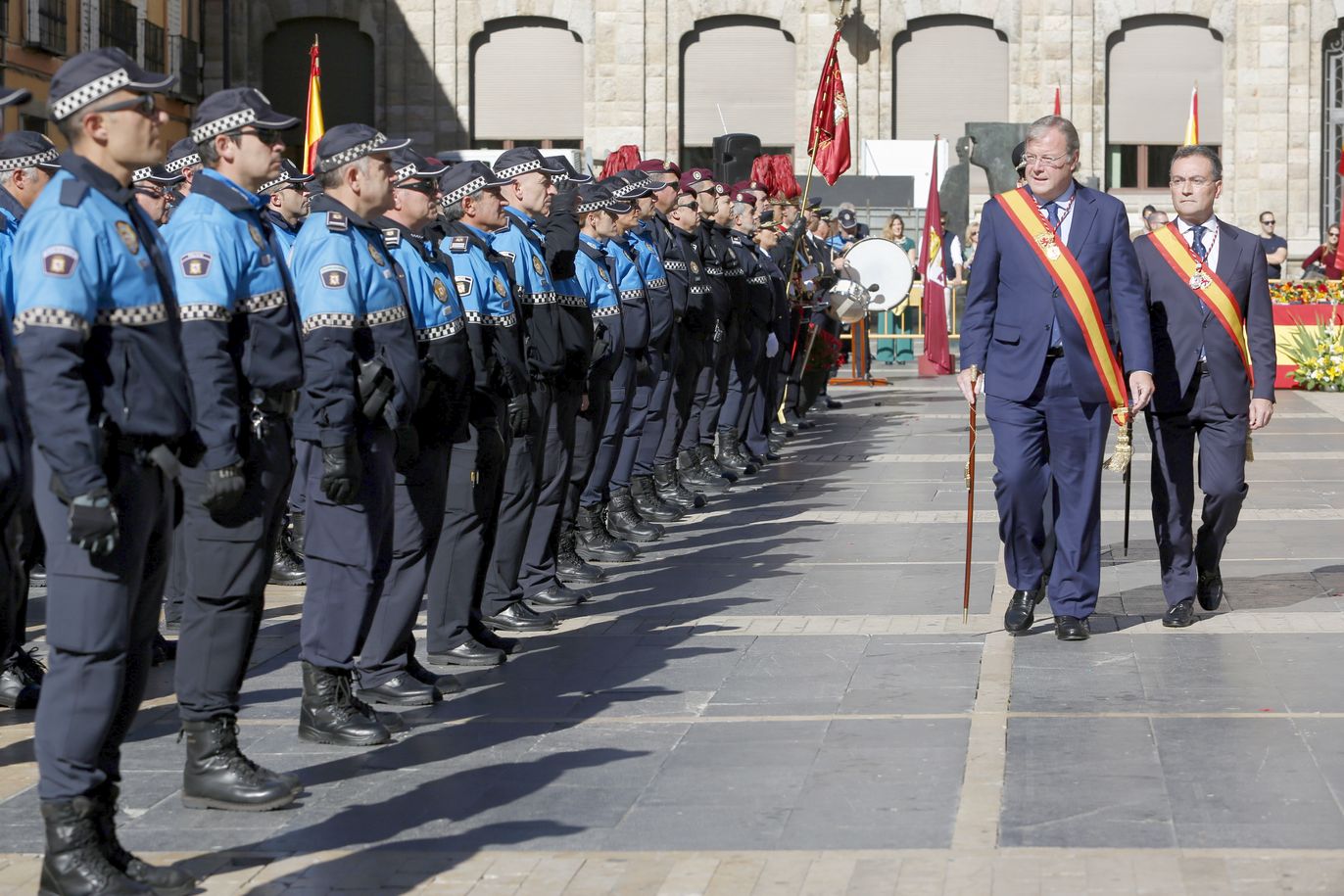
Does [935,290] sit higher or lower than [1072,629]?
higher

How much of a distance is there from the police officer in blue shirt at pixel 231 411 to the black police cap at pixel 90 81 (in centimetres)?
77

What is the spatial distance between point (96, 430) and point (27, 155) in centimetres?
430

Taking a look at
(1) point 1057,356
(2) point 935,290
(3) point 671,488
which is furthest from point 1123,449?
(2) point 935,290

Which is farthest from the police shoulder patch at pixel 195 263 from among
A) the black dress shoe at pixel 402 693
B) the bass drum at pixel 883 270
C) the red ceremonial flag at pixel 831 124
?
the bass drum at pixel 883 270

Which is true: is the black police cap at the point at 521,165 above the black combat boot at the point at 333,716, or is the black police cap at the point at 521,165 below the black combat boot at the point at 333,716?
above

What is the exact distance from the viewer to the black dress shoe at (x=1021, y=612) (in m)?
8.80

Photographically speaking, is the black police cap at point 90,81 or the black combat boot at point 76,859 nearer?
the black combat boot at point 76,859

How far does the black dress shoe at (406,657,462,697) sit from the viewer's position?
25.3ft

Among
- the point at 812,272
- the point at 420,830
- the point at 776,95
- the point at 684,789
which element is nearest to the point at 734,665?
the point at 684,789

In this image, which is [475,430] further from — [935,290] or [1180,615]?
[935,290]

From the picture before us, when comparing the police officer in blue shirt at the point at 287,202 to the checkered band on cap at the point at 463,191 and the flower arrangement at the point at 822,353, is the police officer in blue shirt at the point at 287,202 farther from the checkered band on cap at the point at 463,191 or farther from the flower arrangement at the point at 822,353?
the flower arrangement at the point at 822,353

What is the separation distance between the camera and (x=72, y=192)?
207 inches

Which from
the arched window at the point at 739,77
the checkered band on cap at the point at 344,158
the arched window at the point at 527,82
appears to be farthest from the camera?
the arched window at the point at 527,82

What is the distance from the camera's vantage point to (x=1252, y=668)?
7.96 meters
